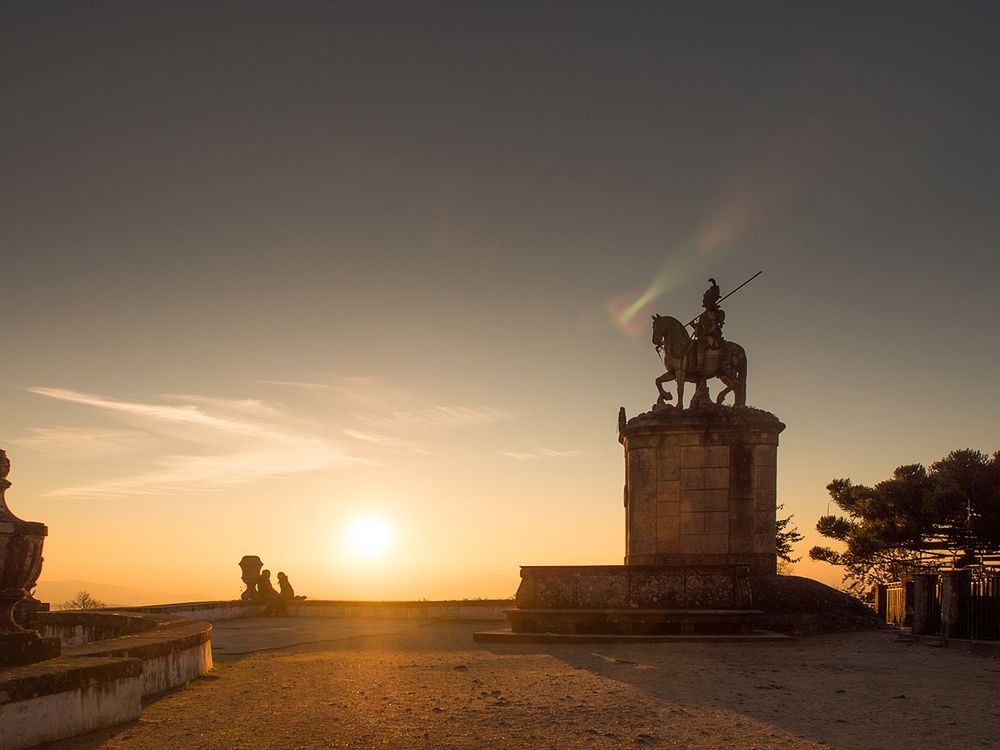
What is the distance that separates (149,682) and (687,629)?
31.8 ft

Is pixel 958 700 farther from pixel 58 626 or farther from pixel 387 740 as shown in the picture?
pixel 58 626

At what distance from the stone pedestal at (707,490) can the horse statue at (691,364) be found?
0.93 metres

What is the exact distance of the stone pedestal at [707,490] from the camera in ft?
64.4

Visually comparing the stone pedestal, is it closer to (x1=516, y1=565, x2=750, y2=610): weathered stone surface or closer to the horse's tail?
the horse's tail

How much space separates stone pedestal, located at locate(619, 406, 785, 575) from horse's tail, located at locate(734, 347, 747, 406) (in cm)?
59

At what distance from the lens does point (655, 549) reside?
19969 millimetres

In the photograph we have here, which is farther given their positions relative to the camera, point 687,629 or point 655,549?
point 655,549

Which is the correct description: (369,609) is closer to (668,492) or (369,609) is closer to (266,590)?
(266,590)

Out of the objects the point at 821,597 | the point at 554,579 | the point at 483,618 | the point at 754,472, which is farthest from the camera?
the point at 483,618

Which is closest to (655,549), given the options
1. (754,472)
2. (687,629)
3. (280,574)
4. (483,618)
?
(754,472)

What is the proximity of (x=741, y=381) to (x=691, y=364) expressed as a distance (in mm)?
1265

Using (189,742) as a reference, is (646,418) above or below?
above

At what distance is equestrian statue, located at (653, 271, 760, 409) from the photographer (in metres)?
21.0

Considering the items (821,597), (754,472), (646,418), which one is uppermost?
(646,418)
